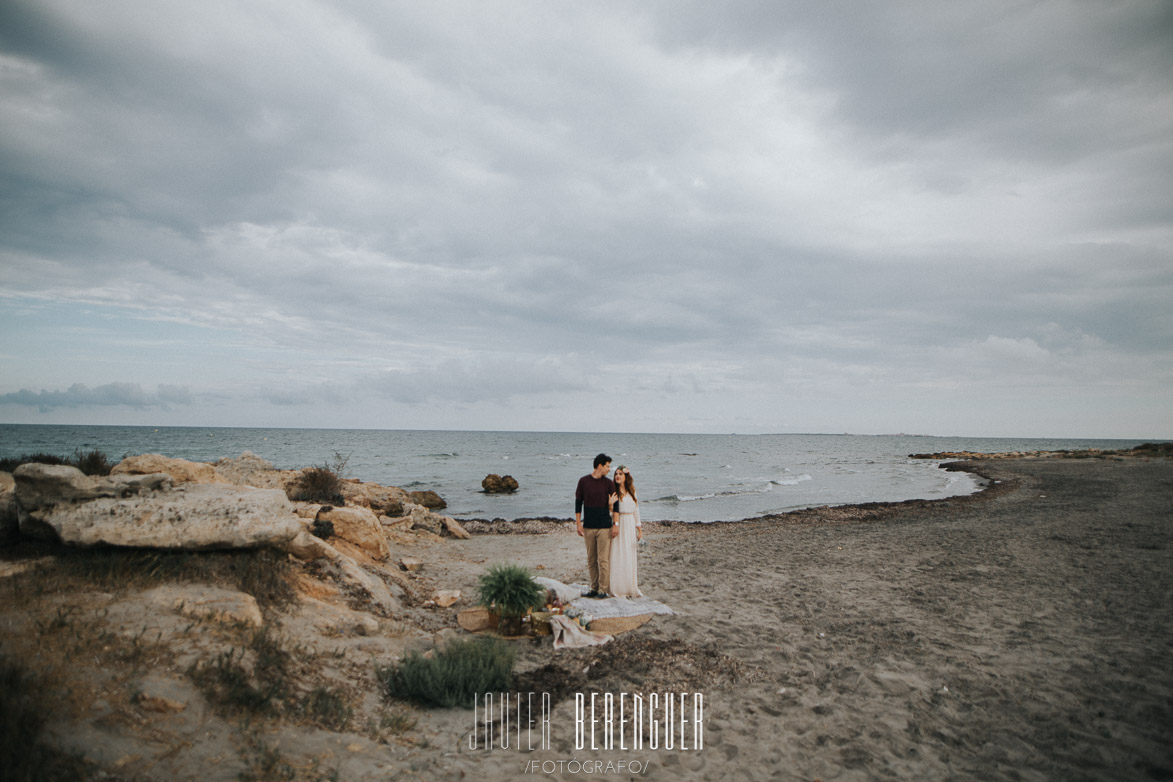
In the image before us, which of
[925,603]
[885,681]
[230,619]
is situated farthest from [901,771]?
[230,619]

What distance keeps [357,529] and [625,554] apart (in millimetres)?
5387

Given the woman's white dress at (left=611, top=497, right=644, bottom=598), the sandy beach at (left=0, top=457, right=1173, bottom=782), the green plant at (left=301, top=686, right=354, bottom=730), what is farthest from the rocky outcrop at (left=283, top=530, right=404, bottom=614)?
the woman's white dress at (left=611, top=497, right=644, bottom=598)

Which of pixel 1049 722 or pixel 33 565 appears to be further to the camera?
pixel 33 565

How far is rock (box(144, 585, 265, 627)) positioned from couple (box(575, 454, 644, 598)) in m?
4.65

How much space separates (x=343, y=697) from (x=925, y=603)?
30.0 ft

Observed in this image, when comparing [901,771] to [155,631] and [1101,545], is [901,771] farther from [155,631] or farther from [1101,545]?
[1101,545]

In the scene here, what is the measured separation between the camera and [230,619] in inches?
223

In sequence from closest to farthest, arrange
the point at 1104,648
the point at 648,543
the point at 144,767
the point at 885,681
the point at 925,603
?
1. the point at 144,767
2. the point at 885,681
3. the point at 1104,648
4. the point at 925,603
5. the point at 648,543

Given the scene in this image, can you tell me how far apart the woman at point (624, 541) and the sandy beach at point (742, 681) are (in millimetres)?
985

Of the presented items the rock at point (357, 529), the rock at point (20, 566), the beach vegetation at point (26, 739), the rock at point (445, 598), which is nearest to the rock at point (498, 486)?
the rock at point (357, 529)

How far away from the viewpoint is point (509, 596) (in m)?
7.66

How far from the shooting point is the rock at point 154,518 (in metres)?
6.13

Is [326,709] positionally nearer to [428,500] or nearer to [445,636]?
[445,636]

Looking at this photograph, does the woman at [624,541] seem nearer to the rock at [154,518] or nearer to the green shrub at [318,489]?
the rock at [154,518]
